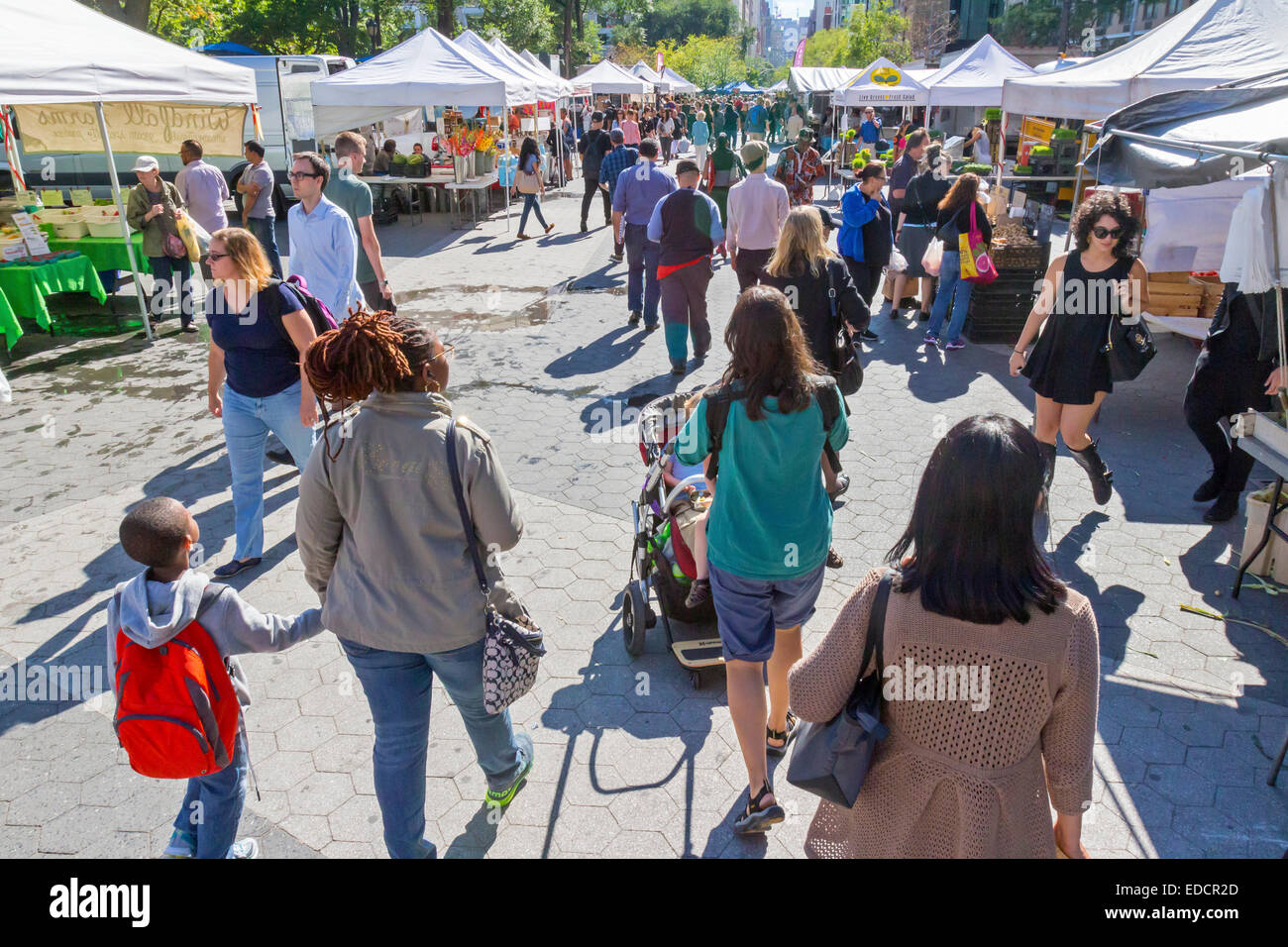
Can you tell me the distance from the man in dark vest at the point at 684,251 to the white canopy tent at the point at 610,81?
1793 cm

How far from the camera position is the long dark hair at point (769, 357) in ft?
8.98

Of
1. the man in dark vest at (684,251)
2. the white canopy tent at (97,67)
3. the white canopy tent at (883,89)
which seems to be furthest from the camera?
the white canopy tent at (883,89)

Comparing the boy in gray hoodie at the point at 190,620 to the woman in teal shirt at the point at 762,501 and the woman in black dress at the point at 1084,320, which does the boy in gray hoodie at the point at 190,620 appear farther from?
the woman in black dress at the point at 1084,320

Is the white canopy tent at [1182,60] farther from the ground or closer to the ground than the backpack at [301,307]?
farther from the ground

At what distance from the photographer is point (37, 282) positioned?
895cm

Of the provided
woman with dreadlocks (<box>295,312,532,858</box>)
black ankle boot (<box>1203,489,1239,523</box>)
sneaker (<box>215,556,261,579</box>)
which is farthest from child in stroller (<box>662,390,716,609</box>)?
black ankle boot (<box>1203,489,1239,523</box>)

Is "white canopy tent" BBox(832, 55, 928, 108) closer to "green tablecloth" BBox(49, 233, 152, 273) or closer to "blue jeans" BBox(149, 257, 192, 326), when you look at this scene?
"blue jeans" BBox(149, 257, 192, 326)

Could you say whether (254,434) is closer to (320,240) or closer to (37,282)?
(320,240)

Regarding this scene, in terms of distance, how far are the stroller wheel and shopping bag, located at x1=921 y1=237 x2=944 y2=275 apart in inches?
232

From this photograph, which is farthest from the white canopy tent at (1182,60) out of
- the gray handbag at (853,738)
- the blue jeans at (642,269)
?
the gray handbag at (853,738)

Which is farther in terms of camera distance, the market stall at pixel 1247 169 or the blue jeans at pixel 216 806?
the market stall at pixel 1247 169

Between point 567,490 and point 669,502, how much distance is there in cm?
207

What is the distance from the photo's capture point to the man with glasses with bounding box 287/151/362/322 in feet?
18.6
